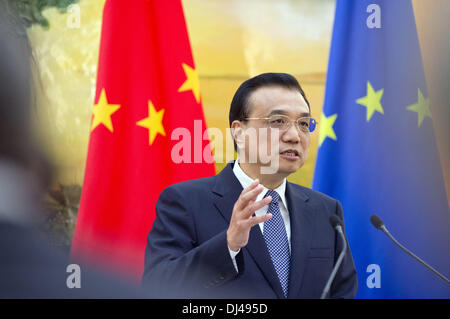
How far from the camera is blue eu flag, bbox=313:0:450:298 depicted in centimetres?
262

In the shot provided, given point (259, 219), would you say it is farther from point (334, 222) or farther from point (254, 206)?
point (334, 222)

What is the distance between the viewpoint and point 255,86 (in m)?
1.89

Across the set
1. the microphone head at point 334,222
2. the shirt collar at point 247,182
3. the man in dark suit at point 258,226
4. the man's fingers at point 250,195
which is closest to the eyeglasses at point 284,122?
the man in dark suit at point 258,226

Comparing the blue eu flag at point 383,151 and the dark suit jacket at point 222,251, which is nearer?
the dark suit jacket at point 222,251

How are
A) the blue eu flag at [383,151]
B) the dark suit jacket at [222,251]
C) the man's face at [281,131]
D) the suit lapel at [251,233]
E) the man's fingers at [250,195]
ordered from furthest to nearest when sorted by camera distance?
1. the blue eu flag at [383,151]
2. the man's face at [281,131]
3. the suit lapel at [251,233]
4. the dark suit jacket at [222,251]
5. the man's fingers at [250,195]

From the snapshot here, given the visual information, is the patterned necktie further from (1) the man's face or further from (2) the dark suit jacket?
(1) the man's face

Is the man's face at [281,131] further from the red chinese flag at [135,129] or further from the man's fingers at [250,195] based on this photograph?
the red chinese flag at [135,129]

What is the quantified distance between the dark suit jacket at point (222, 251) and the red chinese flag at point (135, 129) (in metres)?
0.86

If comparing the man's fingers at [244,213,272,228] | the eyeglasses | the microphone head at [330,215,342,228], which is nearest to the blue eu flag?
the eyeglasses

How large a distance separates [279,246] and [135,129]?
1.31 m

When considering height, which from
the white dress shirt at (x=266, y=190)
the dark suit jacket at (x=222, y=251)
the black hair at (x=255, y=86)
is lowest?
the dark suit jacket at (x=222, y=251)

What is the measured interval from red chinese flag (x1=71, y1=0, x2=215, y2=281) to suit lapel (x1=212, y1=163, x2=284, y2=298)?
0.86 meters

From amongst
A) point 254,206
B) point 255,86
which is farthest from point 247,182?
point 254,206

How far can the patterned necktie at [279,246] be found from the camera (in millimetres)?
1683
